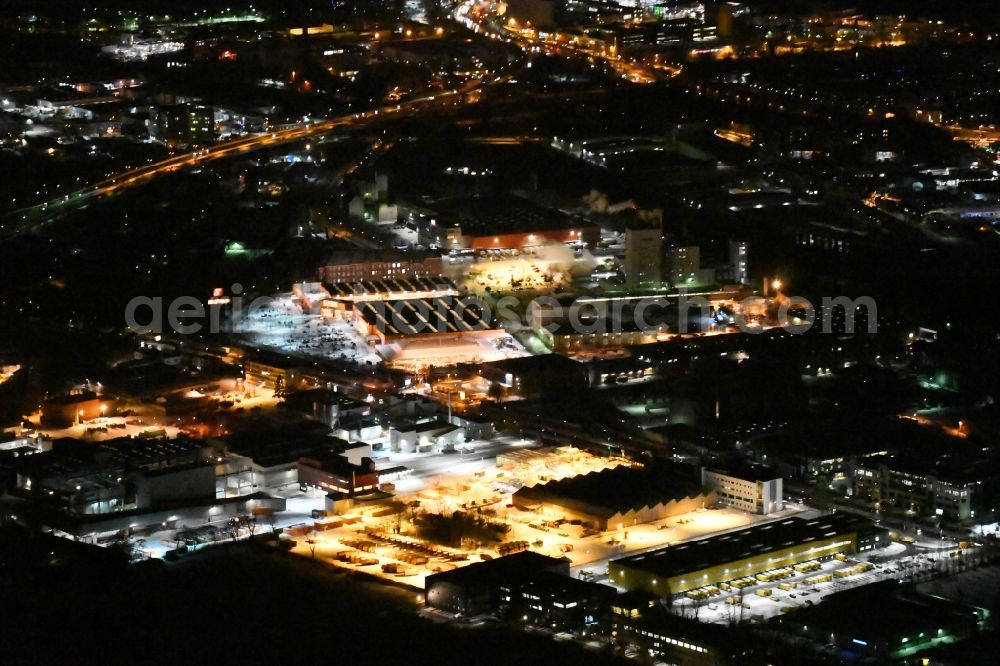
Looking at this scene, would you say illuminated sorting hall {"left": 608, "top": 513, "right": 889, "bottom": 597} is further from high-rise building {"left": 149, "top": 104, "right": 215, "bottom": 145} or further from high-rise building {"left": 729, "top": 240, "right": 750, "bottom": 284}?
high-rise building {"left": 149, "top": 104, "right": 215, "bottom": 145}

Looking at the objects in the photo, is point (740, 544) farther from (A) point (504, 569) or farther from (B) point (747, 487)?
(A) point (504, 569)

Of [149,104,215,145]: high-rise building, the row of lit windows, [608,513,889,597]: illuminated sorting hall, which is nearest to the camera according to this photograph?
the row of lit windows

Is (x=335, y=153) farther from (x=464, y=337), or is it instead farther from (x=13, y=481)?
(x=13, y=481)

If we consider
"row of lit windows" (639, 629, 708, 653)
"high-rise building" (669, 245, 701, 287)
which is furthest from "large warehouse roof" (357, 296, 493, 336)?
"row of lit windows" (639, 629, 708, 653)

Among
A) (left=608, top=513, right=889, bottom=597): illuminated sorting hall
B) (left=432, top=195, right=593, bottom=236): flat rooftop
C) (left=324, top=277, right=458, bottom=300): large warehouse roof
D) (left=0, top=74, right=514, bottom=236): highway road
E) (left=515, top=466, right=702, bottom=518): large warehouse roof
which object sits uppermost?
(left=0, top=74, right=514, bottom=236): highway road

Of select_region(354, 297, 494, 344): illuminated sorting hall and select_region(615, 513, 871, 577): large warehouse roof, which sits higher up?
select_region(354, 297, 494, 344): illuminated sorting hall

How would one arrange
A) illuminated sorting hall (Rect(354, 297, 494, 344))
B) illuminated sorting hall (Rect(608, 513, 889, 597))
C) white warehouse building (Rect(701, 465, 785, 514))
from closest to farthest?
illuminated sorting hall (Rect(608, 513, 889, 597)), white warehouse building (Rect(701, 465, 785, 514)), illuminated sorting hall (Rect(354, 297, 494, 344))

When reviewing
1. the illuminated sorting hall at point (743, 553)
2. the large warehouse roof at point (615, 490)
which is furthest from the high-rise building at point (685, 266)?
the illuminated sorting hall at point (743, 553)
